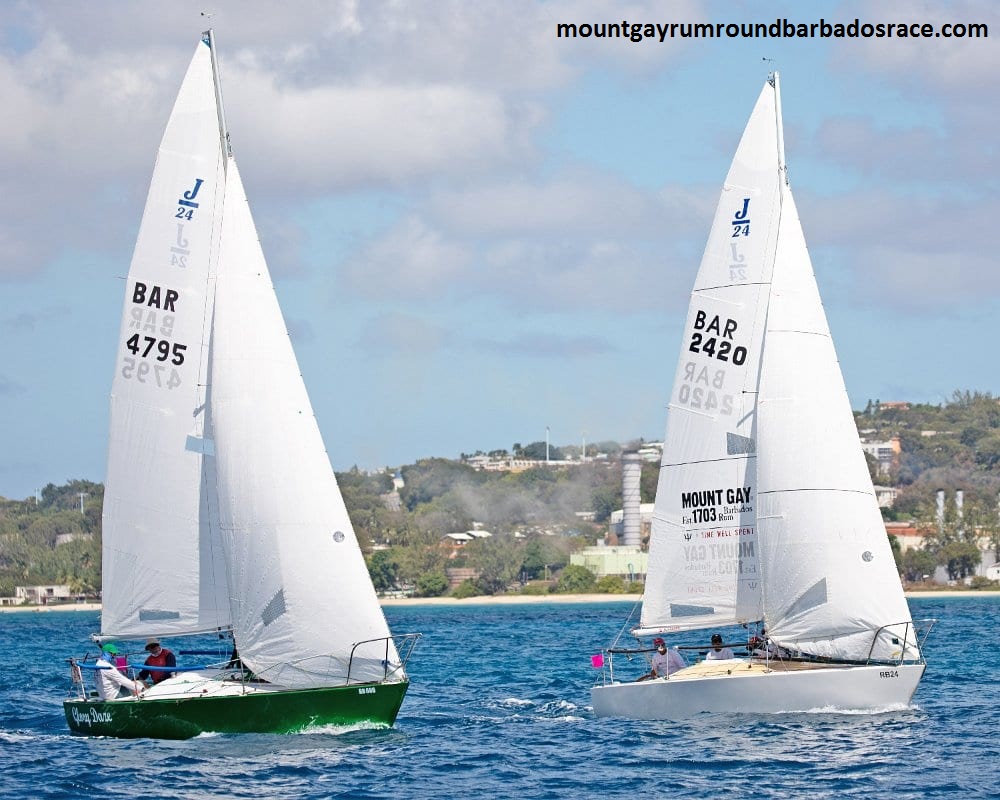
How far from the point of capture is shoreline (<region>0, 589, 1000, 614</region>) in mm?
142625

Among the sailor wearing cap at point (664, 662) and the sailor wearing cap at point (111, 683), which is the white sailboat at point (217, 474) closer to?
the sailor wearing cap at point (111, 683)

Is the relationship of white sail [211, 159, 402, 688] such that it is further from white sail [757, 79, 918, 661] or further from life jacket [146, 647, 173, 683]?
white sail [757, 79, 918, 661]

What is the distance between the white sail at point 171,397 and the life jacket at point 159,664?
1.14ft

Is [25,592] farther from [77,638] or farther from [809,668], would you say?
[809,668]

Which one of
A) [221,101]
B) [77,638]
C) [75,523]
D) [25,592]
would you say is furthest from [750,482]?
[75,523]

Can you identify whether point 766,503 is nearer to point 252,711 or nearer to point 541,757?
point 541,757

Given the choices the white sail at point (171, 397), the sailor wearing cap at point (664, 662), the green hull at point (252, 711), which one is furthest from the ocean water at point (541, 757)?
the white sail at point (171, 397)

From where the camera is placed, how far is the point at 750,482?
30844 mm

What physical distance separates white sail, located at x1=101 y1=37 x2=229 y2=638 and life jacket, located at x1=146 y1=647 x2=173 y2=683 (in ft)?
1.14

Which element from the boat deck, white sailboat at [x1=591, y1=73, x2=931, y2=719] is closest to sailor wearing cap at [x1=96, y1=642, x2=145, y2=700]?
white sailboat at [x1=591, y1=73, x2=931, y2=719]

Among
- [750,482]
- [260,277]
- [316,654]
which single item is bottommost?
[316,654]

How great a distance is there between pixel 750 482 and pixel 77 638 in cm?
5897

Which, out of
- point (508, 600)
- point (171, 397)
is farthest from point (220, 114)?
point (508, 600)

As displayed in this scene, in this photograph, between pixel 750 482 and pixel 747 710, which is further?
pixel 750 482
